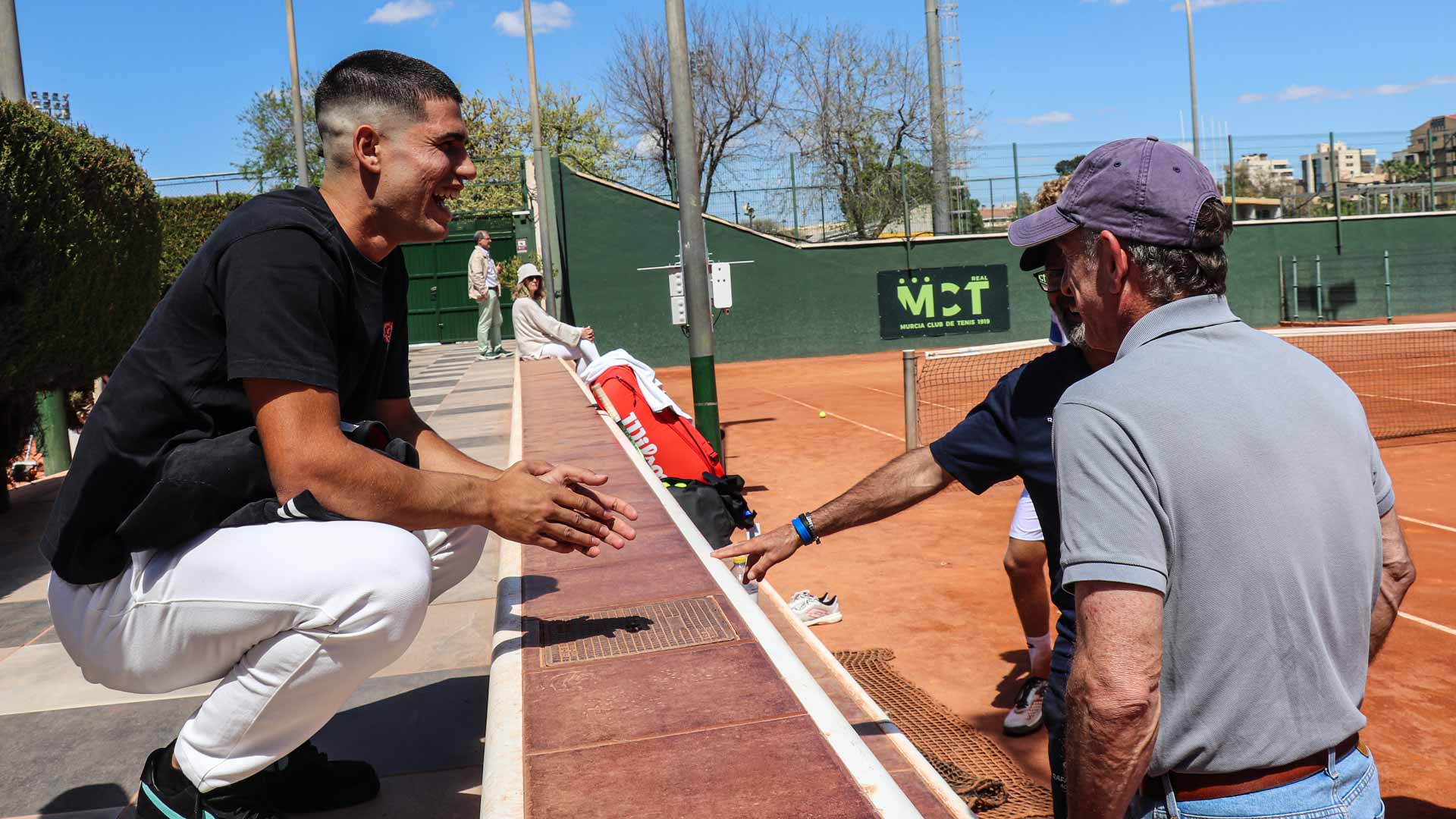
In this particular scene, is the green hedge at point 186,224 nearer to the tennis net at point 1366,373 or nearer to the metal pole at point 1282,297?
the tennis net at point 1366,373

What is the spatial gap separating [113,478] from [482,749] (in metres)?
1.51

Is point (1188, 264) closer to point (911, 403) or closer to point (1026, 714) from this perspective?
point (1026, 714)

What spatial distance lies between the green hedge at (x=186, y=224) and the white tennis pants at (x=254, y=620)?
59.0ft

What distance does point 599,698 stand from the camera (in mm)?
2742

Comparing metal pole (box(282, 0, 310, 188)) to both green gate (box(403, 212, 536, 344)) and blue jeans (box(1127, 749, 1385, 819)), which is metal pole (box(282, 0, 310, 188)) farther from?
blue jeans (box(1127, 749, 1385, 819))

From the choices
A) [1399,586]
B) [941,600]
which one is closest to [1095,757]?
[1399,586]

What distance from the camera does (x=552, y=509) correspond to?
2762 mm

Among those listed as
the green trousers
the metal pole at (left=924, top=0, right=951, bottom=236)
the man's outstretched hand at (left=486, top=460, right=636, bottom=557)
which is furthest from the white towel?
the metal pole at (left=924, top=0, right=951, bottom=236)

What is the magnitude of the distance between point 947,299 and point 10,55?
20360mm

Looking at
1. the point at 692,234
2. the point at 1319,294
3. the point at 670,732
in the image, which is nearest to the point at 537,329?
the point at 692,234

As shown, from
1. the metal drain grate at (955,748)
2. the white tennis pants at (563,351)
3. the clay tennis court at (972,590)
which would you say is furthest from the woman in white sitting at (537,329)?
the metal drain grate at (955,748)

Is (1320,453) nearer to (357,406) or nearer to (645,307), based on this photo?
(357,406)

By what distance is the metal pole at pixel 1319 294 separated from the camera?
26.9m

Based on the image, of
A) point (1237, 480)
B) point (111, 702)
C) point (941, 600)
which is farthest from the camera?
point (941, 600)
